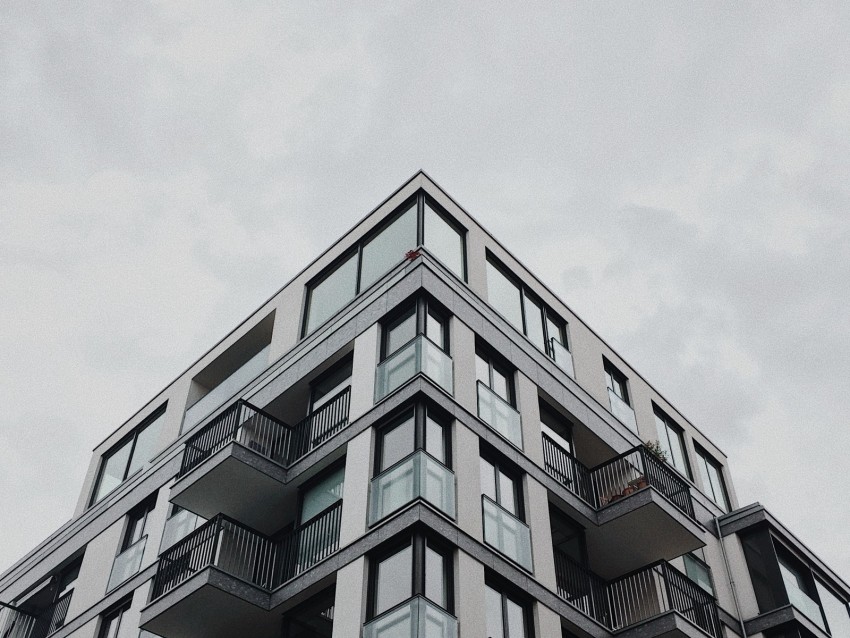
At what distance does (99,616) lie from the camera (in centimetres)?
2406

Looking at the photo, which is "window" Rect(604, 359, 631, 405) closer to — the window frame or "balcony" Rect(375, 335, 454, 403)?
the window frame

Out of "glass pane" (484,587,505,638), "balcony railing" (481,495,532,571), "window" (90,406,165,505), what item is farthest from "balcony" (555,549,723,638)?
"window" (90,406,165,505)

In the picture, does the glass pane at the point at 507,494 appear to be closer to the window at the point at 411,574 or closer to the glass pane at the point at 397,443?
the glass pane at the point at 397,443

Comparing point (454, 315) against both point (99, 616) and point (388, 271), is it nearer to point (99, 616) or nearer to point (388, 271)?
point (388, 271)

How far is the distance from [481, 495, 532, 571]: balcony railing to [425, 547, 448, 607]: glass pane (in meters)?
1.46

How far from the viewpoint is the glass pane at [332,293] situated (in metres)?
24.4

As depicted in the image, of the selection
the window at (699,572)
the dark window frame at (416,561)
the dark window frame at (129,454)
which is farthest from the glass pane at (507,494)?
the dark window frame at (129,454)

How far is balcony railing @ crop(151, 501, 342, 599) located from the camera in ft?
63.1

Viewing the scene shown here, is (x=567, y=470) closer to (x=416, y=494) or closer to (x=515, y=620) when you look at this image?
(x=515, y=620)

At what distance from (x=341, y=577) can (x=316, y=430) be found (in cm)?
468

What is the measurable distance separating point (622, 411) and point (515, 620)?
33.3ft

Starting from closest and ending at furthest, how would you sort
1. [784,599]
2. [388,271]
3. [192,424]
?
[388,271], [784,599], [192,424]

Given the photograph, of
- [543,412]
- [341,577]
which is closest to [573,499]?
[543,412]

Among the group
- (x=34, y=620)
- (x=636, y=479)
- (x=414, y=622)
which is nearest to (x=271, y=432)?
(x=414, y=622)
